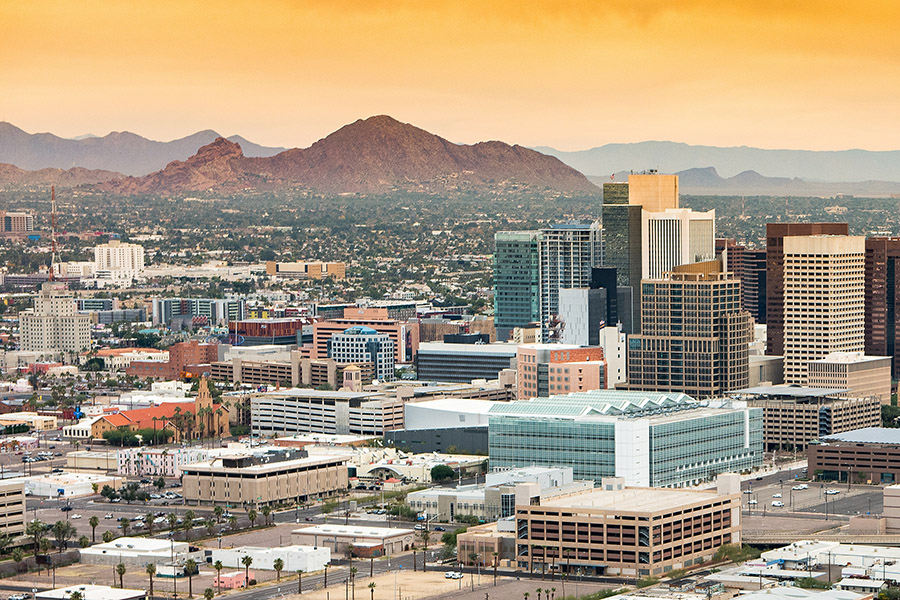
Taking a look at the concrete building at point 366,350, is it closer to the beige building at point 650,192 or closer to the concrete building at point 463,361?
the concrete building at point 463,361

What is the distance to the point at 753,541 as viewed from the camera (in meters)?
94.0

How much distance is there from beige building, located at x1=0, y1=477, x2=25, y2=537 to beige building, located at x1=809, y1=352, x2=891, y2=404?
181 feet

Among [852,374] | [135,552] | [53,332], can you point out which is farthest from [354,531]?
[53,332]

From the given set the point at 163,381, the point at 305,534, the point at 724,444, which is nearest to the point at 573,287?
the point at 163,381

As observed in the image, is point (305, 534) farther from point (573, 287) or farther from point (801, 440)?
point (573, 287)

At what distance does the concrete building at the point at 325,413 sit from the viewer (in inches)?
5251

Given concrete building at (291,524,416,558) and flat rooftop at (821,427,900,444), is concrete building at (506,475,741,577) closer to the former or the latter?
concrete building at (291,524,416,558)

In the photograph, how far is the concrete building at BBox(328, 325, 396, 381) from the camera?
532ft

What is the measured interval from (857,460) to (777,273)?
124 feet

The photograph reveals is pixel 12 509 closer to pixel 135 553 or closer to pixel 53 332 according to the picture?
pixel 135 553

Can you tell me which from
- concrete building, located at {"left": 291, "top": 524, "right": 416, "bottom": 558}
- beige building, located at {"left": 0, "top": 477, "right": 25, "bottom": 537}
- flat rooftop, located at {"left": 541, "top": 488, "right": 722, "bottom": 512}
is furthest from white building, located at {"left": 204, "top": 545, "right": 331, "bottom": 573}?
beige building, located at {"left": 0, "top": 477, "right": 25, "bottom": 537}

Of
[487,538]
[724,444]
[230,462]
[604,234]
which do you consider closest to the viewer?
[487,538]

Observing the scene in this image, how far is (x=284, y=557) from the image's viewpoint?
90.3m

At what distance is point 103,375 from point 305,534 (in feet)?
267
